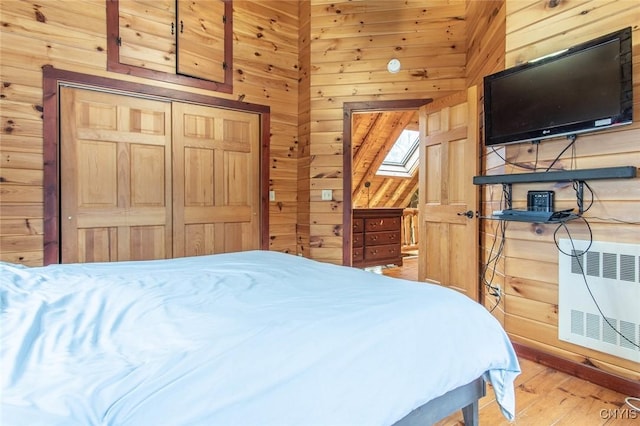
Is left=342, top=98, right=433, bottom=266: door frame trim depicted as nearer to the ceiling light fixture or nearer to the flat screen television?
the ceiling light fixture

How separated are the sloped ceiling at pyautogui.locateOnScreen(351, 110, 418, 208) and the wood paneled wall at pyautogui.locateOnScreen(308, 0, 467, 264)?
152 cm

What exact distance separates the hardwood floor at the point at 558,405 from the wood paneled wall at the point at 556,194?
164 mm

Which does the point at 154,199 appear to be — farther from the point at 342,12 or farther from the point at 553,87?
the point at 553,87

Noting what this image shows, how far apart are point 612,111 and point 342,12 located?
8.94ft

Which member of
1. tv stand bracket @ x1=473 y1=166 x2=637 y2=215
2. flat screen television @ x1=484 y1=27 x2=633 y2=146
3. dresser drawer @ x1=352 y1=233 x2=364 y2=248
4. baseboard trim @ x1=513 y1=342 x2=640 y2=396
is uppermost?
flat screen television @ x1=484 y1=27 x2=633 y2=146

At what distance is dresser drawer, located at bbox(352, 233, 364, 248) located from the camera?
524 cm

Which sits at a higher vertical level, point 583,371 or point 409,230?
point 409,230

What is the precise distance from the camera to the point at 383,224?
18.3 ft

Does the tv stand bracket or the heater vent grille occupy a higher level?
the tv stand bracket

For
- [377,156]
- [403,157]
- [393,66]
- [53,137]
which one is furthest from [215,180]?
[403,157]

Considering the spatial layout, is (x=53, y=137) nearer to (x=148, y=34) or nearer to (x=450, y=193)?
(x=148, y=34)

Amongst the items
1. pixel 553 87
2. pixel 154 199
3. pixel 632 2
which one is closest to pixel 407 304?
pixel 553 87

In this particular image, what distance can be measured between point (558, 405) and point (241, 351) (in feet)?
6.08

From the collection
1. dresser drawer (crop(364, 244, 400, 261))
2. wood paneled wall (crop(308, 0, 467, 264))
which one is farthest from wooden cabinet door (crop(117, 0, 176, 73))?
dresser drawer (crop(364, 244, 400, 261))
